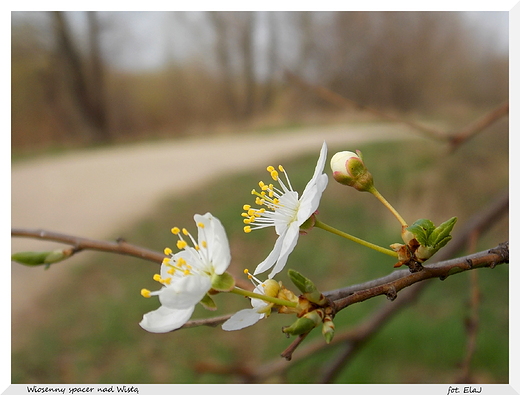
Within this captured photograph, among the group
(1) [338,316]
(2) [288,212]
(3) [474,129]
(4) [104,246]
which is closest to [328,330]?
(2) [288,212]

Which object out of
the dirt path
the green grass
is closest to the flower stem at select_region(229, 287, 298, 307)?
the green grass

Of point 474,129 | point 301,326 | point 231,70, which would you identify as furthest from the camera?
point 231,70

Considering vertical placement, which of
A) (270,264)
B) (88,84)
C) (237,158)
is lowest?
(237,158)

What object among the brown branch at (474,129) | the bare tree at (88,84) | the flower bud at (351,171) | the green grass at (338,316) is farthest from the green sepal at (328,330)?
the bare tree at (88,84)

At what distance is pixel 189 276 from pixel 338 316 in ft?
4.90

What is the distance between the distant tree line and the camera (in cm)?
181

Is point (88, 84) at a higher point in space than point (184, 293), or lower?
lower

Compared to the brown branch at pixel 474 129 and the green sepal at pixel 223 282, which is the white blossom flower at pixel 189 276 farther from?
the brown branch at pixel 474 129

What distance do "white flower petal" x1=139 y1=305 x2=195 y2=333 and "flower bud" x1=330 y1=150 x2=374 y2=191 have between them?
0.16 meters

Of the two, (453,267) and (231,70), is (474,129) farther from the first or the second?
(231,70)

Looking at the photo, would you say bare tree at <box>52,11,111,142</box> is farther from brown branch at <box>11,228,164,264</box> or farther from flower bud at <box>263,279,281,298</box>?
flower bud at <box>263,279,281,298</box>

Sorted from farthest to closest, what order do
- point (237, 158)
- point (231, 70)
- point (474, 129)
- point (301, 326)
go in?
point (237, 158) → point (231, 70) → point (474, 129) → point (301, 326)

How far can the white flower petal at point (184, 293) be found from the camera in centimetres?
29

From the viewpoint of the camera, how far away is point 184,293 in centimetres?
29
